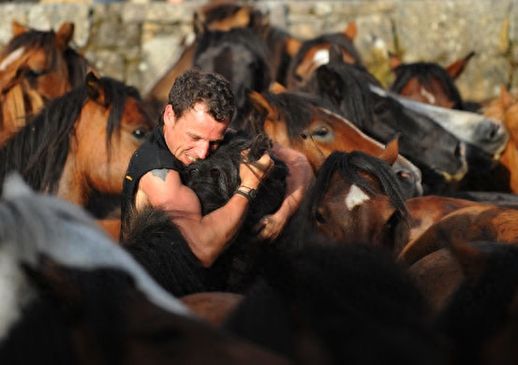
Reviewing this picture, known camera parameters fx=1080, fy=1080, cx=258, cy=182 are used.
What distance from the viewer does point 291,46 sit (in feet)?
26.5

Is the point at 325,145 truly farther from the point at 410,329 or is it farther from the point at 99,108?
the point at 410,329

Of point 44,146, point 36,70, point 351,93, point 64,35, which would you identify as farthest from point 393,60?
point 44,146

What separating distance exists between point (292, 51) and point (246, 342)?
5.99m

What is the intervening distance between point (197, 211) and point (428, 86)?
4368 millimetres

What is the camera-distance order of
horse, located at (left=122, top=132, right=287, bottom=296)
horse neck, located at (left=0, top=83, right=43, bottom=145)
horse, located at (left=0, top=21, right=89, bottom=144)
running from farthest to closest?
horse, located at (left=0, top=21, right=89, bottom=144) < horse neck, located at (left=0, top=83, right=43, bottom=145) < horse, located at (left=122, top=132, right=287, bottom=296)

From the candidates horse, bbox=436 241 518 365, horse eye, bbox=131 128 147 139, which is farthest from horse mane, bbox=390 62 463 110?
horse, bbox=436 241 518 365

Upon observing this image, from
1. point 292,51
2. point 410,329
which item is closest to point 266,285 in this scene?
point 410,329

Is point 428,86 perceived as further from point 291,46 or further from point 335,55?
point 291,46

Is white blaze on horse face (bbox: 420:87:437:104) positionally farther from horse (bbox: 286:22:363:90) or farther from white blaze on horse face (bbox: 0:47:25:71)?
white blaze on horse face (bbox: 0:47:25:71)

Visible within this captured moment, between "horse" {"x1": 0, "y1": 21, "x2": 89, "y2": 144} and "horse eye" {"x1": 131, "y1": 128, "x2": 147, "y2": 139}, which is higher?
"horse eye" {"x1": 131, "y1": 128, "x2": 147, "y2": 139}

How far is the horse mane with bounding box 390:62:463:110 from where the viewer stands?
24.4ft

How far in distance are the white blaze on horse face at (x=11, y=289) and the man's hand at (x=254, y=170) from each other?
1.25 metres

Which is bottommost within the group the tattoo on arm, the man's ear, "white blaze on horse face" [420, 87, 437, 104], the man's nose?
"white blaze on horse face" [420, 87, 437, 104]

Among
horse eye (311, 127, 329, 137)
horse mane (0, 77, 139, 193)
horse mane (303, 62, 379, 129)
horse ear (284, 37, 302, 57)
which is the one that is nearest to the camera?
horse mane (0, 77, 139, 193)
